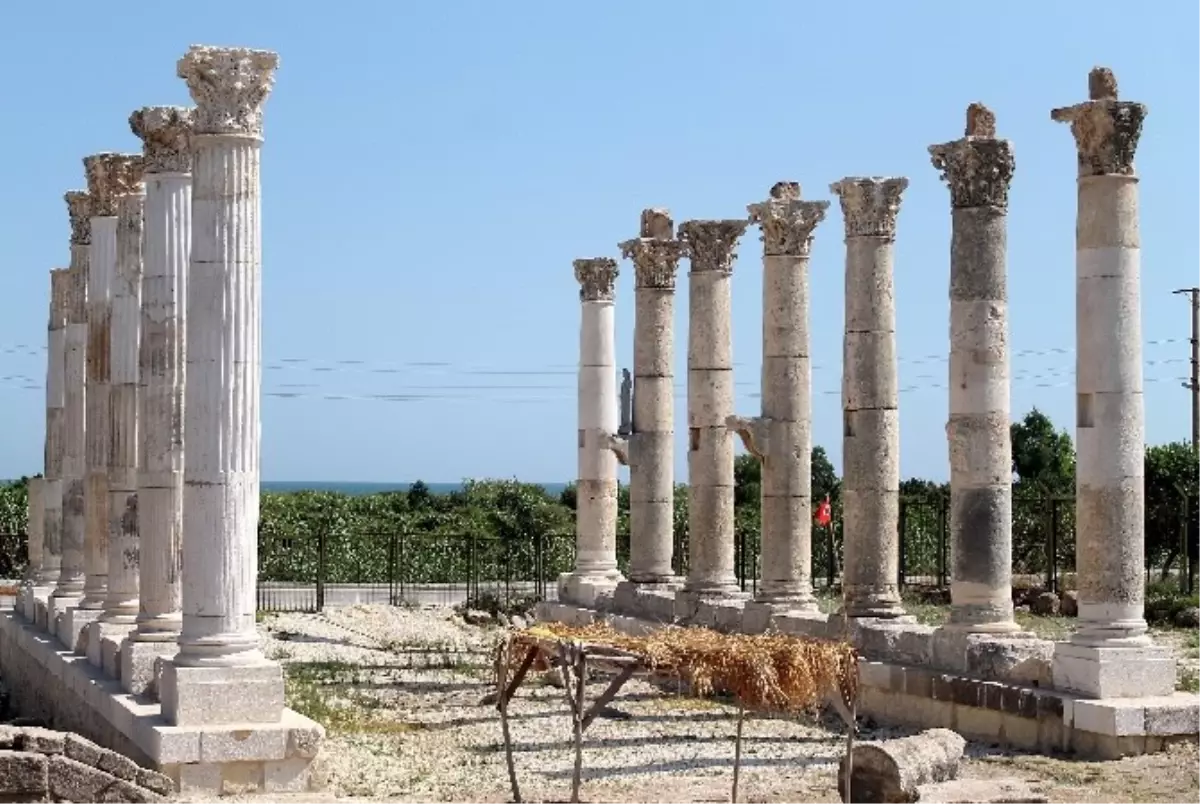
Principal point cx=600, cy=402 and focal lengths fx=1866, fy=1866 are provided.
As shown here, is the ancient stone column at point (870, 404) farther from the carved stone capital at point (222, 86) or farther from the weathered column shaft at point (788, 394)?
the carved stone capital at point (222, 86)

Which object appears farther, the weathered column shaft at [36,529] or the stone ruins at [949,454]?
the weathered column shaft at [36,529]

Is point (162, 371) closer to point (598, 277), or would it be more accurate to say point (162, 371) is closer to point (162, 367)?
point (162, 367)

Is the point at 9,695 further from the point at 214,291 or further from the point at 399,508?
the point at 399,508

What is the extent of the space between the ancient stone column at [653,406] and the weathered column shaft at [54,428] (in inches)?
337

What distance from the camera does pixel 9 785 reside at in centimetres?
1301

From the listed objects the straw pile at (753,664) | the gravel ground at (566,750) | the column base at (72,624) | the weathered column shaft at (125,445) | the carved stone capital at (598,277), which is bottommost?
the gravel ground at (566,750)

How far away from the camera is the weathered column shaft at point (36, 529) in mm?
29372

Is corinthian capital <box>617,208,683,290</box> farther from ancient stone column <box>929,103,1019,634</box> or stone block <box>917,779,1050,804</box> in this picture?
stone block <box>917,779,1050,804</box>

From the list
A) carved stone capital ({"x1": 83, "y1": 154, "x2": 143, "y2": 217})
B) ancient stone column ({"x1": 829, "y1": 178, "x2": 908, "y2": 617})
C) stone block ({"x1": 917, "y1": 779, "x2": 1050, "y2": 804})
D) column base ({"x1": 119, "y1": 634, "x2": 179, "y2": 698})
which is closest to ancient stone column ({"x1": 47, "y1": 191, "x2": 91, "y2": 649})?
carved stone capital ({"x1": 83, "y1": 154, "x2": 143, "y2": 217})

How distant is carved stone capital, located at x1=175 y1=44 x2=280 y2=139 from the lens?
15.8 metres

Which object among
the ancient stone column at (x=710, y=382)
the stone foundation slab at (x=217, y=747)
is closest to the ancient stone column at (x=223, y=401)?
the stone foundation slab at (x=217, y=747)

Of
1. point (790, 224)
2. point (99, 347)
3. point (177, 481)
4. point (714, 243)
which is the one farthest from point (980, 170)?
point (99, 347)

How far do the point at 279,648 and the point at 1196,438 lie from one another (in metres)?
33.2

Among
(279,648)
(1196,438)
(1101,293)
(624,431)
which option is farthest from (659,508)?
(1196,438)
